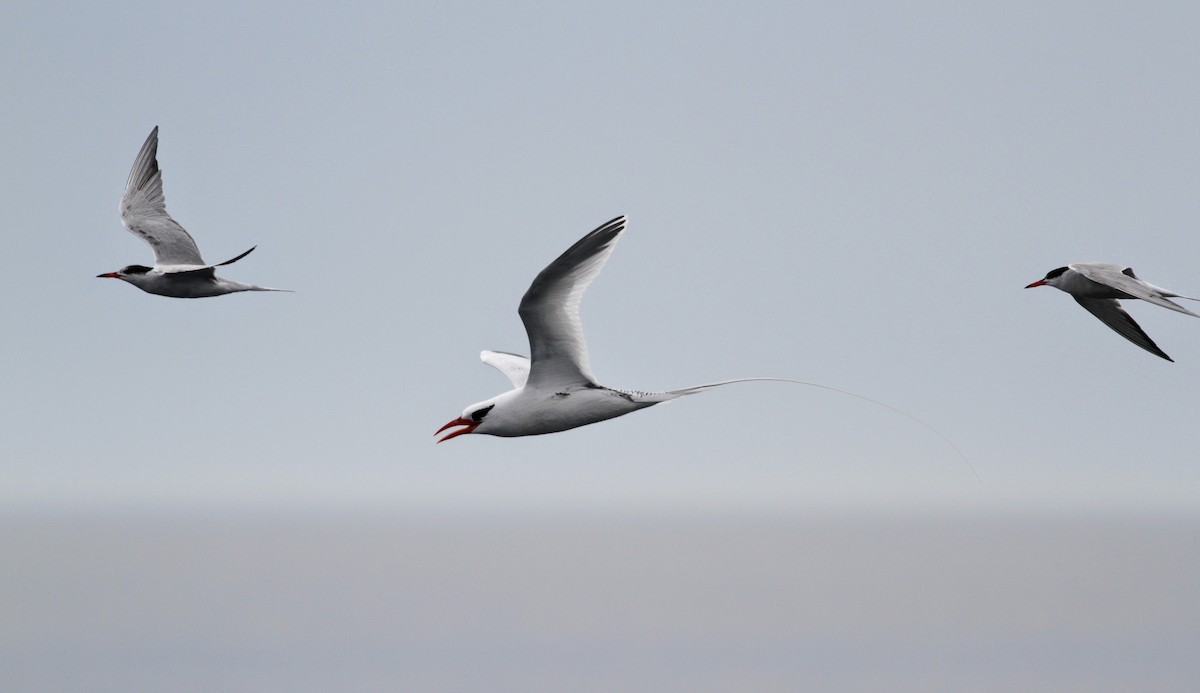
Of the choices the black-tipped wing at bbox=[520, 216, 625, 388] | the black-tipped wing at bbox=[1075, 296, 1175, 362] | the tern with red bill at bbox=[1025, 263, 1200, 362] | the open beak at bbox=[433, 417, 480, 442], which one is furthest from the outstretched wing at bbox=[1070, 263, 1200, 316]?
the open beak at bbox=[433, 417, 480, 442]

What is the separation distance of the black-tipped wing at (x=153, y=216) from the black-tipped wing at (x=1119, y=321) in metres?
14.0

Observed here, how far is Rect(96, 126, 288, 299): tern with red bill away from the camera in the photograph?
17.1 metres

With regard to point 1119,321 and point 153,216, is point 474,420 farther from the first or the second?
point 153,216

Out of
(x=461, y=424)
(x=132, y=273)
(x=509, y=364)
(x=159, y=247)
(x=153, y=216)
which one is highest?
(x=153, y=216)

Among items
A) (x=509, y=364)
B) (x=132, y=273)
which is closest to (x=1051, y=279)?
(x=509, y=364)

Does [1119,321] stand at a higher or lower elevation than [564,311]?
higher

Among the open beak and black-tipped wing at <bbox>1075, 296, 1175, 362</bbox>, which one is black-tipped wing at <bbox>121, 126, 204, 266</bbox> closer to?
the open beak

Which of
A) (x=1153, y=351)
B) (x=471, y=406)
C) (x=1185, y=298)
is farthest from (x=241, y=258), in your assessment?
(x=1153, y=351)

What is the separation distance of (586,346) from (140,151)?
1235cm

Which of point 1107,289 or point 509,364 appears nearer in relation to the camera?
point 509,364

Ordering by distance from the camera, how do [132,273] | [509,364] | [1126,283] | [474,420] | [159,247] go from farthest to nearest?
[159,247] → [132,273] → [509,364] → [1126,283] → [474,420]

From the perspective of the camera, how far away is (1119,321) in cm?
1593

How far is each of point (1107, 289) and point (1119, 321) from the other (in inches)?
42.8

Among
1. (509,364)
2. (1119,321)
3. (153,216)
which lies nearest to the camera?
(509,364)
